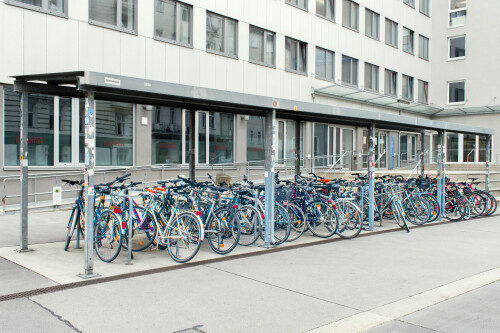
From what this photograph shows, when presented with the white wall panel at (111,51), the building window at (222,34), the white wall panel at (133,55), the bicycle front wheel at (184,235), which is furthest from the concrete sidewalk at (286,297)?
the building window at (222,34)

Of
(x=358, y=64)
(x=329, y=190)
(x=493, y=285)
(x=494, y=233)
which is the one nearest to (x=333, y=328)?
(x=493, y=285)

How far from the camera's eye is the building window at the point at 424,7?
3167cm

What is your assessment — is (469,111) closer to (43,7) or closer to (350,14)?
(350,14)

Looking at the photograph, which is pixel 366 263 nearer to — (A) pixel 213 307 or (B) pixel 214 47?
(A) pixel 213 307

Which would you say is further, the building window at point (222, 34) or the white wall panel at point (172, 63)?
the building window at point (222, 34)

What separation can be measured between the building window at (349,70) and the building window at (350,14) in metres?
1.68

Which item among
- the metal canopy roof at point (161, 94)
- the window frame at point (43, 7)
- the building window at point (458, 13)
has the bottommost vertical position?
the metal canopy roof at point (161, 94)

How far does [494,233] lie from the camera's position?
35.7 feet

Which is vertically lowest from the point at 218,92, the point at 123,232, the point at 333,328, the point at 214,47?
the point at 333,328

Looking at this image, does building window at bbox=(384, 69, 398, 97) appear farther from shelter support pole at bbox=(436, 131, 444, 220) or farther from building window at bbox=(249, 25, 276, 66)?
shelter support pole at bbox=(436, 131, 444, 220)

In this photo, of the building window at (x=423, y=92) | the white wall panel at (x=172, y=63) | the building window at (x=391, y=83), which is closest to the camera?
the white wall panel at (x=172, y=63)

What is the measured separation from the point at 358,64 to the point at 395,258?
64.1 feet

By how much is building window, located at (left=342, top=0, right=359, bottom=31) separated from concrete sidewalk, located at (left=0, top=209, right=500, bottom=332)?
1912 cm

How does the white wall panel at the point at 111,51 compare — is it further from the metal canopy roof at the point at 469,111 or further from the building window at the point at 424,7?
the building window at the point at 424,7
